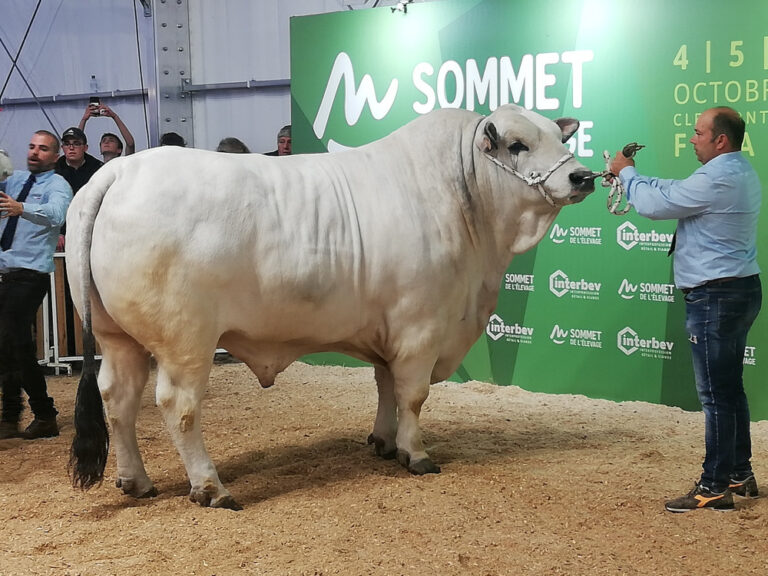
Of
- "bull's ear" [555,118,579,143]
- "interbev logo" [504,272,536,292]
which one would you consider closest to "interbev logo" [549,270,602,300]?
"interbev logo" [504,272,536,292]

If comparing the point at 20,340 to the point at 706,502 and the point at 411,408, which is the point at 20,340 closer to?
the point at 411,408

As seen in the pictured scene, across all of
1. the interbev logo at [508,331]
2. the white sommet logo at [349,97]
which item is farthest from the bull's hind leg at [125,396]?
the white sommet logo at [349,97]

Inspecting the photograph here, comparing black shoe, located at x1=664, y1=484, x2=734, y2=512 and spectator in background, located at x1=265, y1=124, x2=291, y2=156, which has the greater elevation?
spectator in background, located at x1=265, y1=124, x2=291, y2=156

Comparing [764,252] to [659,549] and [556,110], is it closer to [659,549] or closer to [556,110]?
[556,110]

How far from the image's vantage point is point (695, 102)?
555cm

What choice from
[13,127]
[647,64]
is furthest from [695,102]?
[13,127]

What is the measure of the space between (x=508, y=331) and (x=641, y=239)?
1257 millimetres

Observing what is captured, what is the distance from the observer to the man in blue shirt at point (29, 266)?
17.0 ft

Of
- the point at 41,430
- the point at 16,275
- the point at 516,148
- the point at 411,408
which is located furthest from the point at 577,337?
the point at 16,275

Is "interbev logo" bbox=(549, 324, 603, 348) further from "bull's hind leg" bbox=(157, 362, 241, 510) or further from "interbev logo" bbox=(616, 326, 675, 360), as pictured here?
"bull's hind leg" bbox=(157, 362, 241, 510)

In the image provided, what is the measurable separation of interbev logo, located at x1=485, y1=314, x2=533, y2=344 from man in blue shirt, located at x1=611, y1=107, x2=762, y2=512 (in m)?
2.64

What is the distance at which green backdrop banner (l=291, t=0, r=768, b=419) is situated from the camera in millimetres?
5492

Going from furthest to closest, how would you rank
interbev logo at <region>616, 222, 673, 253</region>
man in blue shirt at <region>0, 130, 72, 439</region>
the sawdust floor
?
interbev logo at <region>616, 222, 673, 253</region>, man in blue shirt at <region>0, 130, 72, 439</region>, the sawdust floor

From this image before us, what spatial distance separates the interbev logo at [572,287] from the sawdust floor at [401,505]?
2.61 feet
